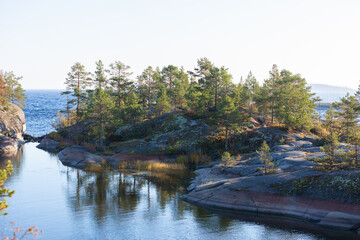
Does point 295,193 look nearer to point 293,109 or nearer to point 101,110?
A: point 293,109

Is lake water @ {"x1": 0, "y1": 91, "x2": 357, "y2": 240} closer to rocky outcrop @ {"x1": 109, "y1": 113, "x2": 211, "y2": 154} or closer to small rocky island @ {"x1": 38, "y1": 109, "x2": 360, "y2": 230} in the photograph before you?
small rocky island @ {"x1": 38, "y1": 109, "x2": 360, "y2": 230}

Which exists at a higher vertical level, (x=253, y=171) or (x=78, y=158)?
(x=78, y=158)

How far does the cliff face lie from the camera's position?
55.5 meters

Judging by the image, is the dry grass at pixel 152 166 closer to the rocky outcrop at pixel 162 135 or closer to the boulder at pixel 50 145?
the rocky outcrop at pixel 162 135

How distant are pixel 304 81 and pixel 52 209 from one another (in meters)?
55.3

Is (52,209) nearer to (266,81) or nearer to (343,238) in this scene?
(343,238)

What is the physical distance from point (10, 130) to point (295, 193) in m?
58.5

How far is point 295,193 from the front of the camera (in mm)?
24125

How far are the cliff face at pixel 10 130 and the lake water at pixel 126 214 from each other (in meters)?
21.6

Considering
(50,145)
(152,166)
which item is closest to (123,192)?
(152,166)

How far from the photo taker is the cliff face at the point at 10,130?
55.5 metres

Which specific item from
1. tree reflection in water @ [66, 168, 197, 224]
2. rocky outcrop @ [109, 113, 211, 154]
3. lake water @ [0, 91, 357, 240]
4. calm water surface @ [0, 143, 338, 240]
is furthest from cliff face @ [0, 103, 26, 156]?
tree reflection in water @ [66, 168, 197, 224]

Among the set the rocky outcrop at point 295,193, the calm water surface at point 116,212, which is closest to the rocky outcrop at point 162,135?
the calm water surface at point 116,212

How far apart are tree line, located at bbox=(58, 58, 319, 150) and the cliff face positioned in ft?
33.7
